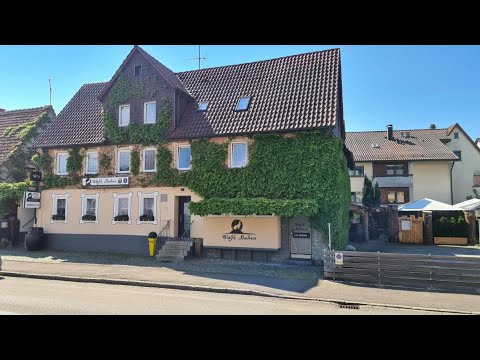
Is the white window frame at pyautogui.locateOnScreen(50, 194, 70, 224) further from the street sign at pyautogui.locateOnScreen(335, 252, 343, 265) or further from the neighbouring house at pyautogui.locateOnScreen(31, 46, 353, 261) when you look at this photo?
the street sign at pyautogui.locateOnScreen(335, 252, 343, 265)

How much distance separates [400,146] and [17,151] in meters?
37.2

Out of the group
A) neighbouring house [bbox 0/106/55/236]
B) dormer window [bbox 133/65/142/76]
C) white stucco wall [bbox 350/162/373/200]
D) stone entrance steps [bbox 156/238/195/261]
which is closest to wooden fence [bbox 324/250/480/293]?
stone entrance steps [bbox 156/238/195/261]

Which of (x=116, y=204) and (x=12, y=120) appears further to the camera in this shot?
(x=12, y=120)

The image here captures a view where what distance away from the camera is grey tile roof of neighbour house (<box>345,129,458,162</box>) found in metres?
38.7

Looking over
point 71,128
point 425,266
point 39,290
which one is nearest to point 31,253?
point 71,128

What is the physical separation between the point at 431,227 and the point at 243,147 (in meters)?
16.2

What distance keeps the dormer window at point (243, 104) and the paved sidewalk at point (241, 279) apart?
7878 mm

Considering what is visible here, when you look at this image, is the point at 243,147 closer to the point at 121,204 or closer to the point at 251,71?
the point at 251,71

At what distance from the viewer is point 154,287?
1197 cm

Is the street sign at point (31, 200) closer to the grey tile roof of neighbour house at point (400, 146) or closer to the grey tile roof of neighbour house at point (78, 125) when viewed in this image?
the grey tile roof of neighbour house at point (78, 125)

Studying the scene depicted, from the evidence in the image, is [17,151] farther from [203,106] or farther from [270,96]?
[270,96]

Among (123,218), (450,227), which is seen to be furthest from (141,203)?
(450,227)

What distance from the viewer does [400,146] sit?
41156 millimetres

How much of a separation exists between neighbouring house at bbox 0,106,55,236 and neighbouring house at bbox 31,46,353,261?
2.44m
